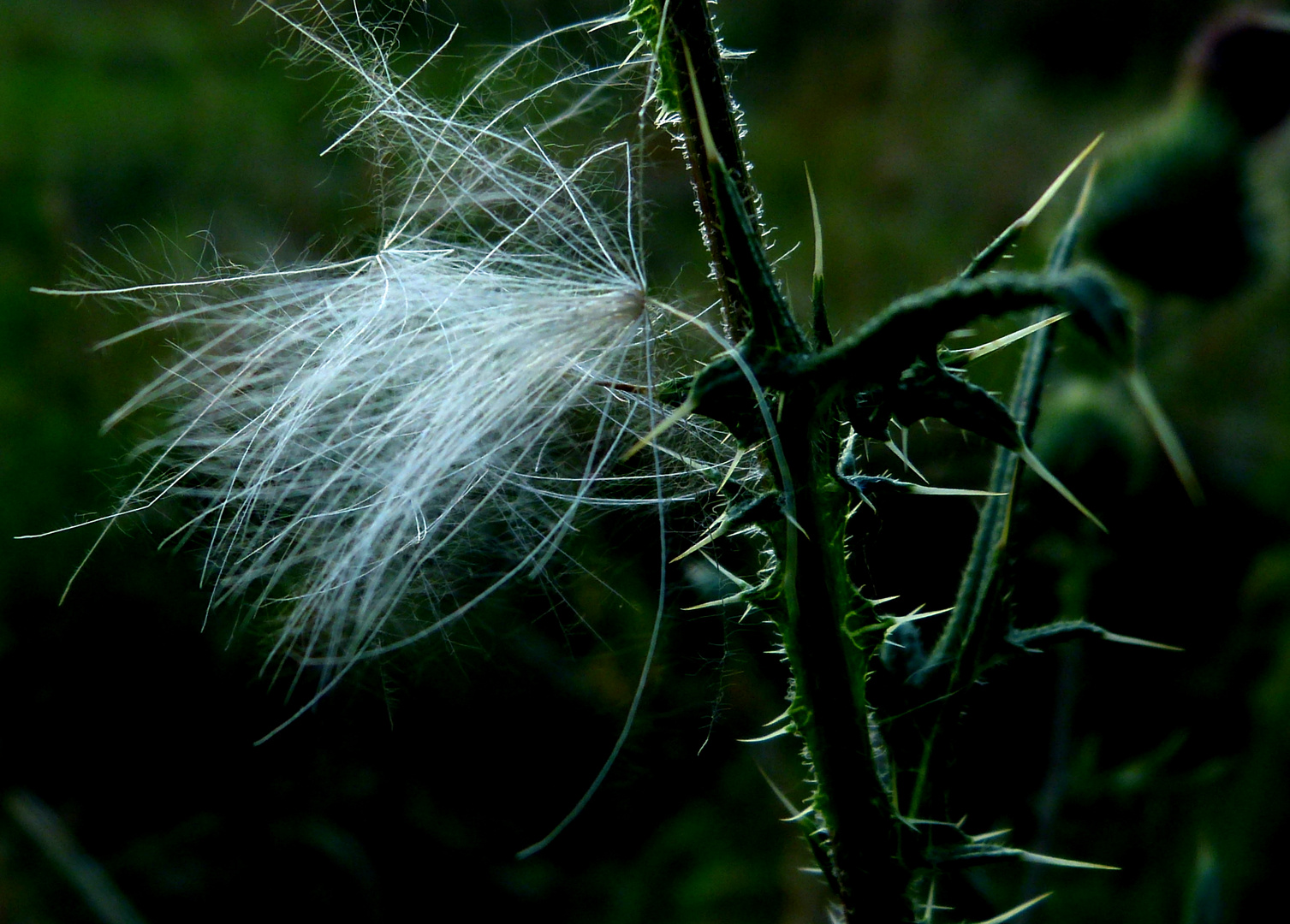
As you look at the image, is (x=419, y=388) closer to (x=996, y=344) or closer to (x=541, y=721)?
(x=996, y=344)

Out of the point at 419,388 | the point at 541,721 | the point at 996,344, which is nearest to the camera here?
the point at 996,344

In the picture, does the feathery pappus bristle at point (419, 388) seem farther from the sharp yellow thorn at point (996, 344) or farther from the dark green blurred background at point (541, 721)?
the dark green blurred background at point (541, 721)

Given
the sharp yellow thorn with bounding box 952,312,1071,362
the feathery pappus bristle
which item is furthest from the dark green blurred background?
the sharp yellow thorn with bounding box 952,312,1071,362

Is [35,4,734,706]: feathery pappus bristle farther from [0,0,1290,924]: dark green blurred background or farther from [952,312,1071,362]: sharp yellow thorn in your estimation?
[0,0,1290,924]: dark green blurred background

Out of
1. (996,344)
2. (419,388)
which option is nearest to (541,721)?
(419,388)

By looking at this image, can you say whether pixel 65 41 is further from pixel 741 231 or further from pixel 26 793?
pixel 741 231

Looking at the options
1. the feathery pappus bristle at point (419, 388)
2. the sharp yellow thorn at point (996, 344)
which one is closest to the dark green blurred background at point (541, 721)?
the feathery pappus bristle at point (419, 388)

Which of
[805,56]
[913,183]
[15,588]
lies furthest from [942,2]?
[15,588]

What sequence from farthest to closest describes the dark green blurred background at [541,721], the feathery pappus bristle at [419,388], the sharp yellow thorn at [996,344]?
the dark green blurred background at [541,721]
the feathery pappus bristle at [419,388]
the sharp yellow thorn at [996,344]
